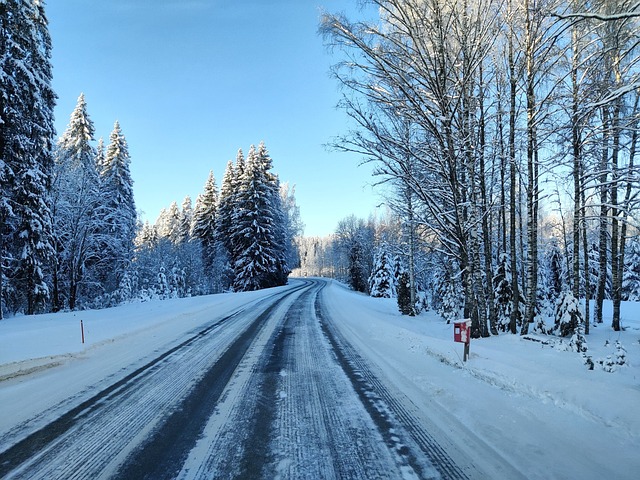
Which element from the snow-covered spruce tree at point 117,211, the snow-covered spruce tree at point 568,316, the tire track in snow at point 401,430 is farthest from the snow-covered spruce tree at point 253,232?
the tire track in snow at point 401,430

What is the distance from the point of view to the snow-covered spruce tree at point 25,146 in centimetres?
1249

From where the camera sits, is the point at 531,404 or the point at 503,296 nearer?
the point at 531,404

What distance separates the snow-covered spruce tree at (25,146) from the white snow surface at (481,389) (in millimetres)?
6191

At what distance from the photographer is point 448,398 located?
172 inches

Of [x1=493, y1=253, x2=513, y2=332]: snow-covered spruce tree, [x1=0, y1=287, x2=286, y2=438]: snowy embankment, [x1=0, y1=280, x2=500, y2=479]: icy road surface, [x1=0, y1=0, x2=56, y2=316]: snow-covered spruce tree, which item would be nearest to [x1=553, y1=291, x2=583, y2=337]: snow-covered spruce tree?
[x1=493, y1=253, x2=513, y2=332]: snow-covered spruce tree

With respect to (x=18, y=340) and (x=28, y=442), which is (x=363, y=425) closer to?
(x=28, y=442)

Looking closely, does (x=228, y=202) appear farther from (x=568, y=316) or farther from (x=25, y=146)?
(x=568, y=316)

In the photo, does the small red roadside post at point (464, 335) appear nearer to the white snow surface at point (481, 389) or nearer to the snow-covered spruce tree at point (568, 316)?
the white snow surface at point (481, 389)

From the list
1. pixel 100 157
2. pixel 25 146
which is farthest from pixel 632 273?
pixel 100 157

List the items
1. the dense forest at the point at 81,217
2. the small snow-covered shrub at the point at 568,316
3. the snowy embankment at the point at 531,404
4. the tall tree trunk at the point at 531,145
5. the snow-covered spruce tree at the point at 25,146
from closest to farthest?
1. the snowy embankment at the point at 531,404
2. the tall tree trunk at the point at 531,145
3. the small snow-covered shrub at the point at 568,316
4. the snow-covered spruce tree at the point at 25,146
5. the dense forest at the point at 81,217

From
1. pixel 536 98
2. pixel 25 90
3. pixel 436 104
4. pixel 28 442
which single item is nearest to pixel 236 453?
pixel 28 442

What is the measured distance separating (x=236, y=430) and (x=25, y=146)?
15018mm

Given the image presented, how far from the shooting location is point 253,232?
112 ft

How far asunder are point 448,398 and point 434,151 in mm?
5519
